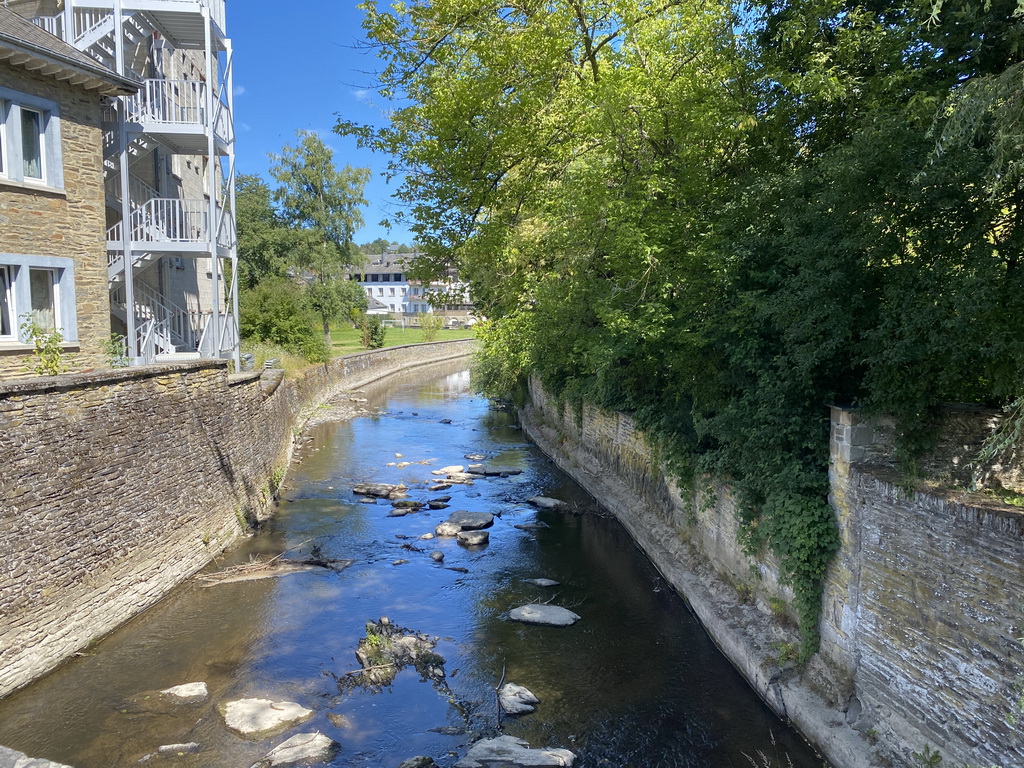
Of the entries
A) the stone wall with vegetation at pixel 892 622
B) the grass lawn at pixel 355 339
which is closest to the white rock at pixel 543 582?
the stone wall with vegetation at pixel 892 622

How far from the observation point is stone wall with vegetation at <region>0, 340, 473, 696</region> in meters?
9.48

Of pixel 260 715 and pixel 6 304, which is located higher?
pixel 6 304

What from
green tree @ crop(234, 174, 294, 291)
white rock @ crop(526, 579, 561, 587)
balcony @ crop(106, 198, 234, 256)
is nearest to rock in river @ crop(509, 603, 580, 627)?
white rock @ crop(526, 579, 561, 587)

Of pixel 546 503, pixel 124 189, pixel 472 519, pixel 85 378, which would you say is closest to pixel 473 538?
pixel 472 519

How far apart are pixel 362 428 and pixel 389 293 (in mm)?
85565

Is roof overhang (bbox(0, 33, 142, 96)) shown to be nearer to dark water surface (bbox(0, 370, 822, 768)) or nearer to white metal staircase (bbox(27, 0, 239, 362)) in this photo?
white metal staircase (bbox(27, 0, 239, 362))

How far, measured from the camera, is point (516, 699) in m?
9.39

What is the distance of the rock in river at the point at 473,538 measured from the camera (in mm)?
15562

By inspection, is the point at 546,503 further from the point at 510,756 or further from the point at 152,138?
the point at 152,138

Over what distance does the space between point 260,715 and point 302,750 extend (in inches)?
40.5

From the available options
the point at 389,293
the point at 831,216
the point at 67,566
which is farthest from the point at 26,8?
the point at 389,293

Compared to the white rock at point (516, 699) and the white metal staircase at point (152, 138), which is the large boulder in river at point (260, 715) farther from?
the white metal staircase at point (152, 138)

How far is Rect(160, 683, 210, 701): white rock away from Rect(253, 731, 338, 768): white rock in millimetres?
1665

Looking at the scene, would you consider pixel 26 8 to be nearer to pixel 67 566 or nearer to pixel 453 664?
pixel 67 566
